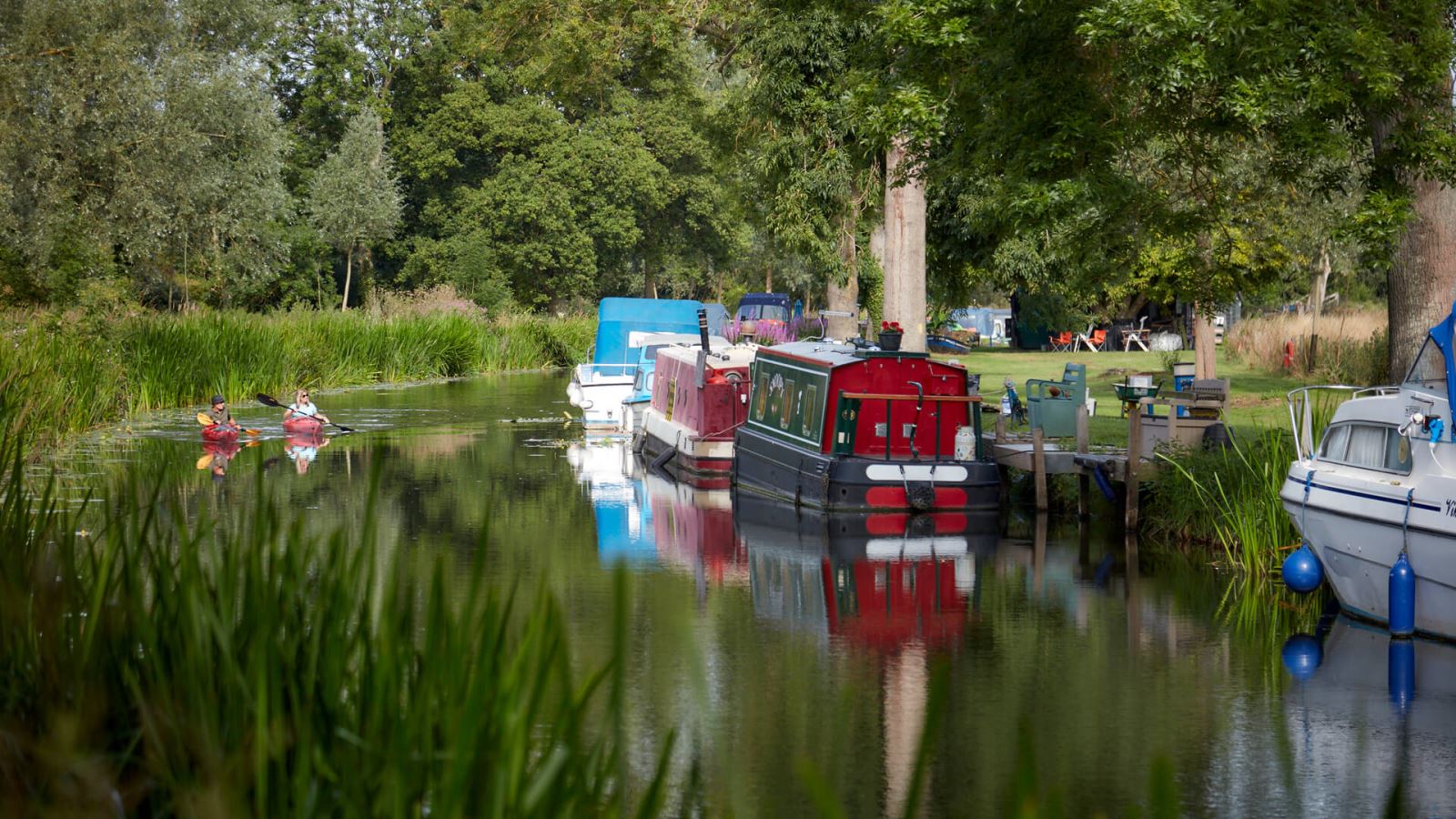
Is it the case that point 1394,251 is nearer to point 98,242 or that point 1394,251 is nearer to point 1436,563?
point 1436,563

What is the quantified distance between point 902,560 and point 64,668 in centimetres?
1382

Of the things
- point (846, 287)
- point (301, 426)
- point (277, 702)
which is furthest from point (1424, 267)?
point (846, 287)

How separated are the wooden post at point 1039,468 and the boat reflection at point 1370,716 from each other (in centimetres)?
691

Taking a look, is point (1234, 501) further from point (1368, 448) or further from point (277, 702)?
point (277, 702)

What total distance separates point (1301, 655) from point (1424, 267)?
5879 mm

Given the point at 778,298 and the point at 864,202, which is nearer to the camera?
the point at 864,202

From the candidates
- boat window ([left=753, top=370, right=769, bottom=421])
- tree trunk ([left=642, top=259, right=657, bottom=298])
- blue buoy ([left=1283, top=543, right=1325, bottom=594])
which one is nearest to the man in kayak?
boat window ([left=753, top=370, right=769, bottom=421])

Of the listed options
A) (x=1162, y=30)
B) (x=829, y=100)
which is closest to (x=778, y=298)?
(x=829, y=100)

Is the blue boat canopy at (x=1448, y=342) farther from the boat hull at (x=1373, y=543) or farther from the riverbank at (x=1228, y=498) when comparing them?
the riverbank at (x=1228, y=498)

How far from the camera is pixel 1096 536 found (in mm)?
19953

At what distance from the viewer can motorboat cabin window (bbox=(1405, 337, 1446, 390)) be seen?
1455 cm

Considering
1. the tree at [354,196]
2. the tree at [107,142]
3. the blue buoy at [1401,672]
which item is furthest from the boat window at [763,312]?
the blue buoy at [1401,672]

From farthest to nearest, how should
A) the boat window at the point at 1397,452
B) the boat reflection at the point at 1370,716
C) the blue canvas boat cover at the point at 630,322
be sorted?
the blue canvas boat cover at the point at 630,322 < the boat window at the point at 1397,452 < the boat reflection at the point at 1370,716

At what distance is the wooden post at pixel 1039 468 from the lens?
21.4 meters
